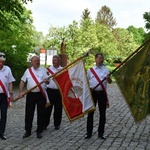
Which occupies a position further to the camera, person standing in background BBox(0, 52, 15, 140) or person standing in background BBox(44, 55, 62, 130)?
person standing in background BBox(44, 55, 62, 130)

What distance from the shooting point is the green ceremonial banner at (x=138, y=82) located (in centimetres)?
778

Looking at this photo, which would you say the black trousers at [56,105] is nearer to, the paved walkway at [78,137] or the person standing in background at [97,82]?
the paved walkway at [78,137]

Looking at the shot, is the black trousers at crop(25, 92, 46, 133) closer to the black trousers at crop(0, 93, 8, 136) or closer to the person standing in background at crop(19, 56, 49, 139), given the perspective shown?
the person standing in background at crop(19, 56, 49, 139)

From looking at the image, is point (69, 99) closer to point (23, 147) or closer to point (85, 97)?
point (85, 97)

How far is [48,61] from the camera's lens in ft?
102

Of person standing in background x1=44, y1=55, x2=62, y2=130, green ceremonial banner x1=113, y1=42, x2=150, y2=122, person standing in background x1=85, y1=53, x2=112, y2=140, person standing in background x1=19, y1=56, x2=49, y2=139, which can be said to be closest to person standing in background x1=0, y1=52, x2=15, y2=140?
person standing in background x1=19, y1=56, x2=49, y2=139

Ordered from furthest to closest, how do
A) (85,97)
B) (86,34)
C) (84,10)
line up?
(84,10) < (86,34) < (85,97)

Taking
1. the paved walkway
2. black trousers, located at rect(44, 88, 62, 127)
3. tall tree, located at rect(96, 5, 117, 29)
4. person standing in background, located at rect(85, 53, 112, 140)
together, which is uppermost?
tall tree, located at rect(96, 5, 117, 29)

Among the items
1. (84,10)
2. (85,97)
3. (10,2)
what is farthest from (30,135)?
(84,10)

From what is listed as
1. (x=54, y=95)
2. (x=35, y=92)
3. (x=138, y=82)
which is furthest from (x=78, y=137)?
(x=138, y=82)

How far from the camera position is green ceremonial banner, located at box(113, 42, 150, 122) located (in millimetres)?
7781

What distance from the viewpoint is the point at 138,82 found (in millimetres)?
7883

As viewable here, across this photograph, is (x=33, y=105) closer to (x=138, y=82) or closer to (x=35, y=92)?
(x=35, y=92)

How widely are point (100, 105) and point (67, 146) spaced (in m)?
1.32
